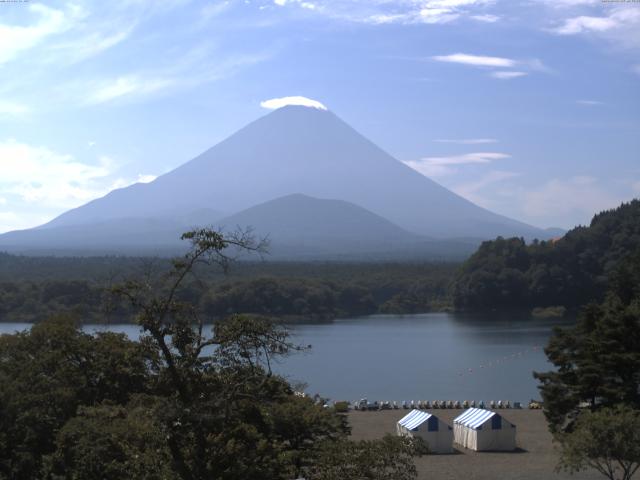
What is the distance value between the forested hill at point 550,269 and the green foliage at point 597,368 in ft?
96.0

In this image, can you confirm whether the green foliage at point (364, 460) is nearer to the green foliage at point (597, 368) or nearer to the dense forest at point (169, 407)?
the dense forest at point (169, 407)

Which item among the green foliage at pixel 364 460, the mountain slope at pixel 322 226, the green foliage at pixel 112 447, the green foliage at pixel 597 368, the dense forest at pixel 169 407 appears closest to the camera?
the dense forest at pixel 169 407

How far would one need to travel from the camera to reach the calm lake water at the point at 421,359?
72.4 feet

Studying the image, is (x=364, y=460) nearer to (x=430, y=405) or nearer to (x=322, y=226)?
(x=430, y=405)

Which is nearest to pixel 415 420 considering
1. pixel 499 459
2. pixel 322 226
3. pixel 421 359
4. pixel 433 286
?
pixel 499 459

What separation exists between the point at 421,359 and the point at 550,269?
1748cm

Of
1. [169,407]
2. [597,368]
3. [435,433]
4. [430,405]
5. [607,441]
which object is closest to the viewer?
[169,407]

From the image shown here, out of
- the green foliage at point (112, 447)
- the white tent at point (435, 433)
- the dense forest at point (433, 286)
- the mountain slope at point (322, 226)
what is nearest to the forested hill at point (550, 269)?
the dense forest at point (433, 286)

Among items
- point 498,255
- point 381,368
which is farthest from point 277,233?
point 381,368

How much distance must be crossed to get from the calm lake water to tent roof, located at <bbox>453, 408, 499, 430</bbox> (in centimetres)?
435

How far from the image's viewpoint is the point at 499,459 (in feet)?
41.1

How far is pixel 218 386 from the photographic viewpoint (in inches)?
210

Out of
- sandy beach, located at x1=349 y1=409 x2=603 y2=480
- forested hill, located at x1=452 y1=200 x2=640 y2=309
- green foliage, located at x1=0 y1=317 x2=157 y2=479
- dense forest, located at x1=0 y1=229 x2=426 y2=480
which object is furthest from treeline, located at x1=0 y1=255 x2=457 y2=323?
dense forest, located at x1=0 y1=229 x2=426 y2=480

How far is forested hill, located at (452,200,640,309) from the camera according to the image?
43.1m
